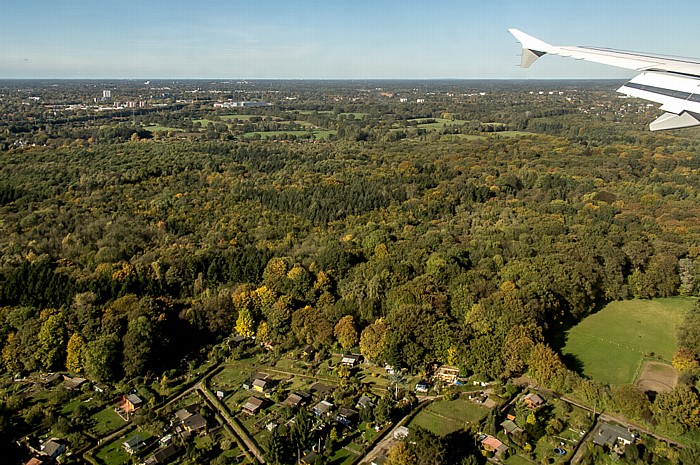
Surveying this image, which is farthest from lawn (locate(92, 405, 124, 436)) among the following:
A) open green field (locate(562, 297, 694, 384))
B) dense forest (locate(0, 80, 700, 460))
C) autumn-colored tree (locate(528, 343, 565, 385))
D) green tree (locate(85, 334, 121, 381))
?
open green field (locate(562, 297, 694, 384))

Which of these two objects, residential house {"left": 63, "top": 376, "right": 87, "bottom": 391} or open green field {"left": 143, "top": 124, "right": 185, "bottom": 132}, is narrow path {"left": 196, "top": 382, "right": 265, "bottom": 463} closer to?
residential house {"left": 63, "top": 376, "right": 87, "bottom": 391}

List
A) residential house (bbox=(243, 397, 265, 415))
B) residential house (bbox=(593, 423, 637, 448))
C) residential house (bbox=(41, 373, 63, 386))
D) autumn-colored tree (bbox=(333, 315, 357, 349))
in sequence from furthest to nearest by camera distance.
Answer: autumn-colored tree (bbox=(333, 315, 357, 349))
residential house (bbox=(41, 373, 63, 386))
residential house (bbox=(243, 397, 265, 415))
residential house (bbox=(593, 423, 637, 448))

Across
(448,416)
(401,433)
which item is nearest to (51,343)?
(401,433)

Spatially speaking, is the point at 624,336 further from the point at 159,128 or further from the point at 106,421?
the point at 159,128

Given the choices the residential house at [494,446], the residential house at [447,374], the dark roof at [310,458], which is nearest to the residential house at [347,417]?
the dark roof at [310,458]

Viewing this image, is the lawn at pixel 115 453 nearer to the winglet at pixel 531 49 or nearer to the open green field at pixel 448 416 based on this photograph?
the open green field at pixel 448 416
